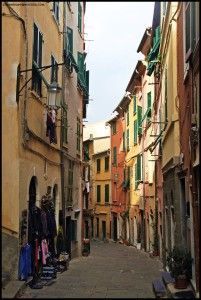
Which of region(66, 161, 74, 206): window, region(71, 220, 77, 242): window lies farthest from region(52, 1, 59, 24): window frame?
region(71, 220, 77, 242): window

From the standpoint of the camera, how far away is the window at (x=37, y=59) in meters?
14.7

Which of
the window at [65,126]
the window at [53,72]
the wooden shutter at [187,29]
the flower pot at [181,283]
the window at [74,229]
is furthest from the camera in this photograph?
the window at [74,229]

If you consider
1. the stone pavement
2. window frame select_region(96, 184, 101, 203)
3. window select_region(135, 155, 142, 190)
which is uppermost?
window select_region(135, 155, 142, 190)

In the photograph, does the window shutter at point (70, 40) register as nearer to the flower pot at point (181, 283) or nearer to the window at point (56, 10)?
the window at point (56, 10)

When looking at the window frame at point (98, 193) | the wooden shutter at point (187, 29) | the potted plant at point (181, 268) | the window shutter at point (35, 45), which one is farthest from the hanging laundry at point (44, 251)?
the window frame at point (98, 193)

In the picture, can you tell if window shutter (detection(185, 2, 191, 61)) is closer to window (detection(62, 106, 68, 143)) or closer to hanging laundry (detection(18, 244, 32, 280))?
hanging laundry (detection(18, 244, 32, 280))

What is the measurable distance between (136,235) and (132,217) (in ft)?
7.77

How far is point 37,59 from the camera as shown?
15.0 metres

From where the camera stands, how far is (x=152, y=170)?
26562mm

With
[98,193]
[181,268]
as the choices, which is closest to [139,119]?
[181,268]

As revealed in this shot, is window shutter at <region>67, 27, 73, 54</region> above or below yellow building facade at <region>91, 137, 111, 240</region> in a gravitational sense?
above

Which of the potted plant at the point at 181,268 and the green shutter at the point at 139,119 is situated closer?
the potted plant at the point at 181,268

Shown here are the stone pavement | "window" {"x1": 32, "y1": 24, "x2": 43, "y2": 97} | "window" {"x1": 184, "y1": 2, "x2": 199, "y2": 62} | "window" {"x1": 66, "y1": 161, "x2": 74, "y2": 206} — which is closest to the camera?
"window" {"x1": 184, "y1": 2, "x2": 199, "y2": 62}

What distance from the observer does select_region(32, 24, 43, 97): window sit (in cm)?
1467
